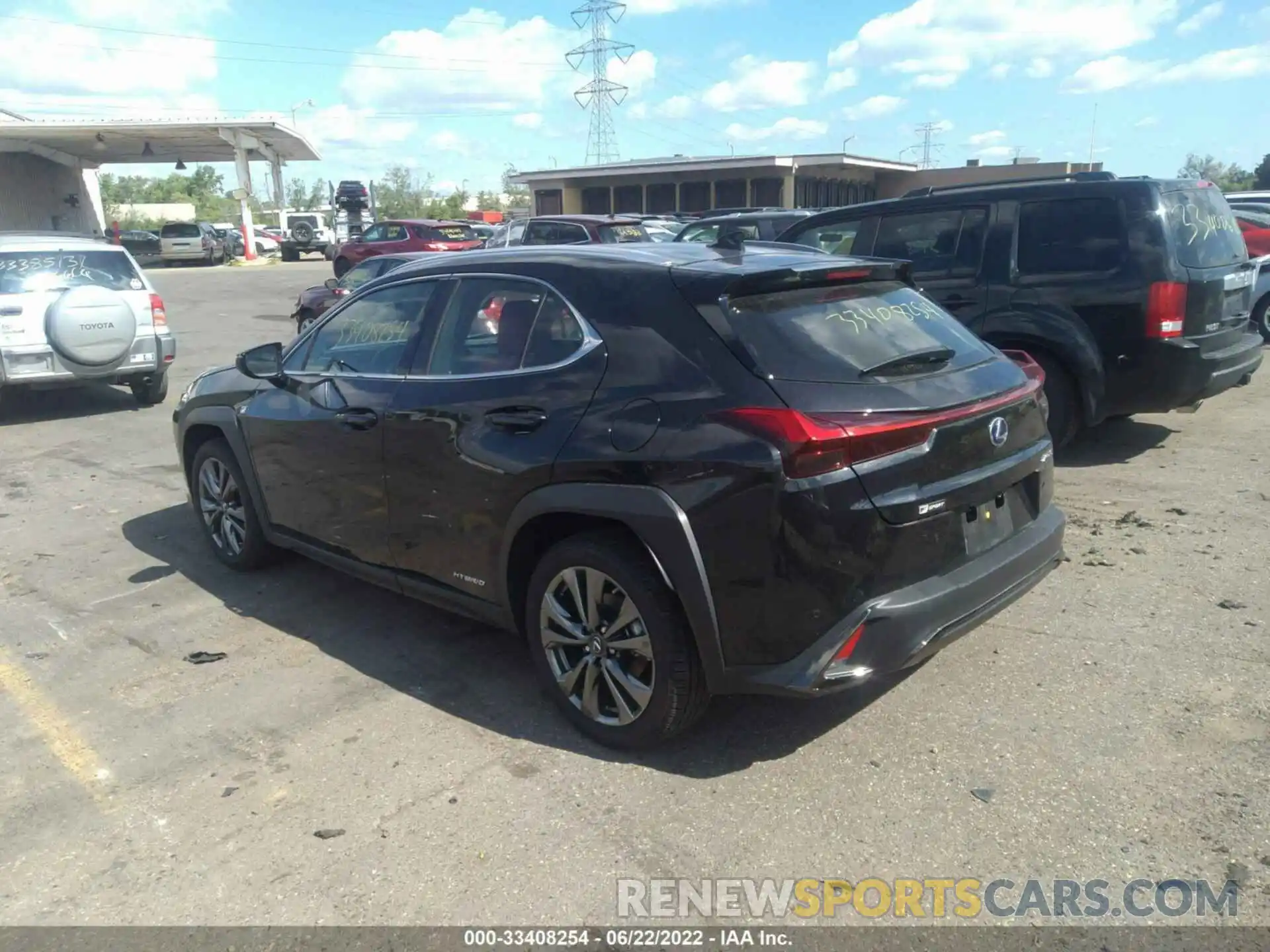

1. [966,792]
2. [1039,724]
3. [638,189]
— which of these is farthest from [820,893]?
[638,189]

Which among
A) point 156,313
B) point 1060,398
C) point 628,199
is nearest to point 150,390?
point 156,313

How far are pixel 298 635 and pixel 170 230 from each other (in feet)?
131

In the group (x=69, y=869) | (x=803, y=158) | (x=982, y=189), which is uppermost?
(x=803, y=158)

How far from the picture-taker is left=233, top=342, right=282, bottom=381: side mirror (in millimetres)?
5082

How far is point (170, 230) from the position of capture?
39531 mm

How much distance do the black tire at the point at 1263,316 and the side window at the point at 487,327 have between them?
39.2ft

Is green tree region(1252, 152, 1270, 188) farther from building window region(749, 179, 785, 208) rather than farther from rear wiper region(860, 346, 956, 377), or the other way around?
rear wiper region(860, 346, 956, 377)

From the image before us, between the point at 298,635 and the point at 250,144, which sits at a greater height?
the point at 250,144

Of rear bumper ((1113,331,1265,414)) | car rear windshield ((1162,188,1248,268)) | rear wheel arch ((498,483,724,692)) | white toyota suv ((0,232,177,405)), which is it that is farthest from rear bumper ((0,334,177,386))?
car rear windshield ((1162,188,1248,268))

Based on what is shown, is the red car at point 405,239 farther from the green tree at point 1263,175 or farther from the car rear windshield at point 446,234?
the green tree at point 1263,175

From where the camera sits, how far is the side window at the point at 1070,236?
6.88 meters

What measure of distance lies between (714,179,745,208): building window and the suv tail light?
125 feet

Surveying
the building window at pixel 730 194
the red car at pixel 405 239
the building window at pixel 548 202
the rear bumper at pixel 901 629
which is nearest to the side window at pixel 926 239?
the rear bumper at pixel 901 629

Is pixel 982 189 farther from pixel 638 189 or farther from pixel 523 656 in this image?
pixel 638 189
